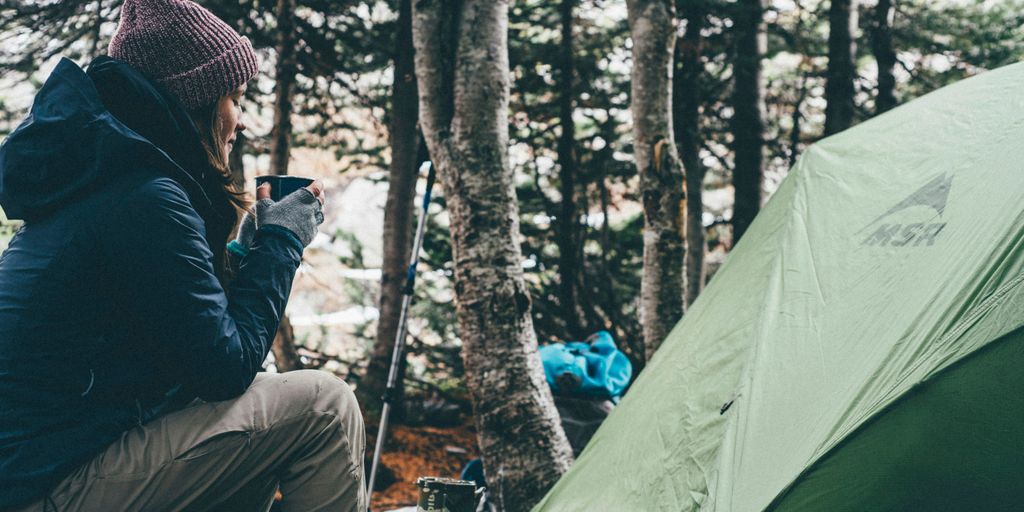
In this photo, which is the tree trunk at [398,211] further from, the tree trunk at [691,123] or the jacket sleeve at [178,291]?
the jacket sleeve at [178,291]

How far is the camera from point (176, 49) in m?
2.00

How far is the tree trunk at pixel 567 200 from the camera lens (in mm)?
7770

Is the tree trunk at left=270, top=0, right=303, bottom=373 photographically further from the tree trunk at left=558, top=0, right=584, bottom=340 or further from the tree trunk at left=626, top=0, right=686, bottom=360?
the tree trunk at left=558, top=0, right=584, bottom=340

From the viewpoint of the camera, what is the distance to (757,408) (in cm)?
233

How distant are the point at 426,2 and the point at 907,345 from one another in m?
2.95

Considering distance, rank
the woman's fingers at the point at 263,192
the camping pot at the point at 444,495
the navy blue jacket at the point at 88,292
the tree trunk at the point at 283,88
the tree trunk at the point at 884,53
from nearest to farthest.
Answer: the navy blue jacket at the point at 88,292 < the woman's fingers at the point at 263,192 < the camping pot at the point at 444,495 < the tree trunk at the point at 283,88 < the tree trunk at the point at 884,53

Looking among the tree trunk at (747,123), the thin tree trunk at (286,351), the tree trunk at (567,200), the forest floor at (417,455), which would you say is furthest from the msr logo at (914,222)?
the tree trunk at (747,123)

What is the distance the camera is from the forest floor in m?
5.28

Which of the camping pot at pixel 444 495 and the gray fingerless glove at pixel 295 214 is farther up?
the gray fingerless glove at pixel 295 214

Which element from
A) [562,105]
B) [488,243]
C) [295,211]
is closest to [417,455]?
[488,243]

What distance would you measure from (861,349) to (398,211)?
17.7 feet

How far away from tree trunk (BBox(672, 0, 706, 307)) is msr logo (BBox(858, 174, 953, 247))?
5.24 meters

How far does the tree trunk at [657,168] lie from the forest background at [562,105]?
0.01 metres

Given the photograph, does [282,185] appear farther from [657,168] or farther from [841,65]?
[841,65]
